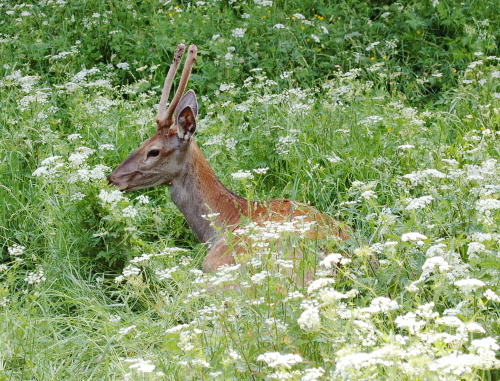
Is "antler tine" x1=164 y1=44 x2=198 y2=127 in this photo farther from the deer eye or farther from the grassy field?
the grassy field

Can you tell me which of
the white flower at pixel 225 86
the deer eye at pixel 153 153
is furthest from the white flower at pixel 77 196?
the white flower at pixel 225 86

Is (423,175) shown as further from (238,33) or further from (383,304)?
(238,33)

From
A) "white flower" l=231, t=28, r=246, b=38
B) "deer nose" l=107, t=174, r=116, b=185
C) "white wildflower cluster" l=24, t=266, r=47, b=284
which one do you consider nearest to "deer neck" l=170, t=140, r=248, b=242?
"deer nose" l=107, t=174, r=116, b=185

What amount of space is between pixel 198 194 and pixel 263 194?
143 centimetres

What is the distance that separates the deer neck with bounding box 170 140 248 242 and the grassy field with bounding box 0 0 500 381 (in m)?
0.21

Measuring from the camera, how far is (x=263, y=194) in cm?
416

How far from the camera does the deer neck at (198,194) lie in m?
5.51

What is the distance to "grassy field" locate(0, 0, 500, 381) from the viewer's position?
3.11m

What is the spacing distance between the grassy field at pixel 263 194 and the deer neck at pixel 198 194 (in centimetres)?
21

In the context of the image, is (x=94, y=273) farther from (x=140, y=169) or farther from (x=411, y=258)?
(x=411, y=258)

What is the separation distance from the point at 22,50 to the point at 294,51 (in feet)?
9.06

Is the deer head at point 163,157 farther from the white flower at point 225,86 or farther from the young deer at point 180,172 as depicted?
the white flower at point 225,86

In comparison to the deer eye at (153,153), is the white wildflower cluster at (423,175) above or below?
above

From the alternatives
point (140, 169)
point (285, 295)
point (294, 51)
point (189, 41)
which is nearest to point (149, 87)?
point (189, 41)
